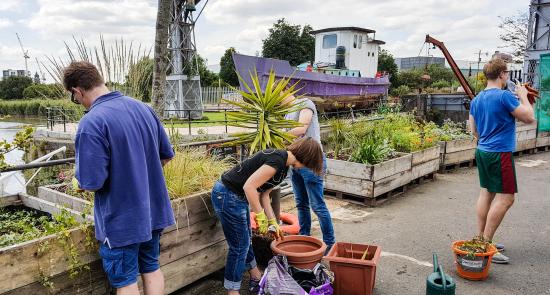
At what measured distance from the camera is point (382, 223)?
5.30m

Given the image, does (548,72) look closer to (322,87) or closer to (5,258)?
(322,87)

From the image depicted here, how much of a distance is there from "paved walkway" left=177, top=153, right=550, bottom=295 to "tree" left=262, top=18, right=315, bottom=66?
37785 mm

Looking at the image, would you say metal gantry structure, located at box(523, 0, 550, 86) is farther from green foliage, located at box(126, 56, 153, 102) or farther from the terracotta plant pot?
green foliage, located at box(126, 56, 153, 102)

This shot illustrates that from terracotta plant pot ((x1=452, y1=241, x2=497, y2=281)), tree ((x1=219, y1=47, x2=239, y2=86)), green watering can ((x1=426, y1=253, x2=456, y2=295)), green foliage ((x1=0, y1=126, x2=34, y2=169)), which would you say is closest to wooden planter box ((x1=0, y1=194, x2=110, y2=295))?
green foliage ((x1=0, y1=126, x2=34, y2=169))

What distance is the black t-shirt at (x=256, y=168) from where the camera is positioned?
115 inches

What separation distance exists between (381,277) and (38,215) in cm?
330

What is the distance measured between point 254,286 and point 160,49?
2.59 meters

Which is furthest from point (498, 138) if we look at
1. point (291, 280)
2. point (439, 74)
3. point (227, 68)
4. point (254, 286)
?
point (439, 74)

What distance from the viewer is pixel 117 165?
7.28 feet

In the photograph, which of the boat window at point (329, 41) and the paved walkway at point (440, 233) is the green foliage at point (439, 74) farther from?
the paved walkway at point (440, 233)

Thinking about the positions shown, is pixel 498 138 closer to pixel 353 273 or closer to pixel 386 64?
pixel 353 273

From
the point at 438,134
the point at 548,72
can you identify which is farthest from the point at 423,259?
the point at 548,72

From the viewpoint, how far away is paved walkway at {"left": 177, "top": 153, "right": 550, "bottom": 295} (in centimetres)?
363

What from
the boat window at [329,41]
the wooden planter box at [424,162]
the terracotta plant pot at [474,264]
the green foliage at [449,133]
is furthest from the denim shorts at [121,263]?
the boat window at [329,41]
